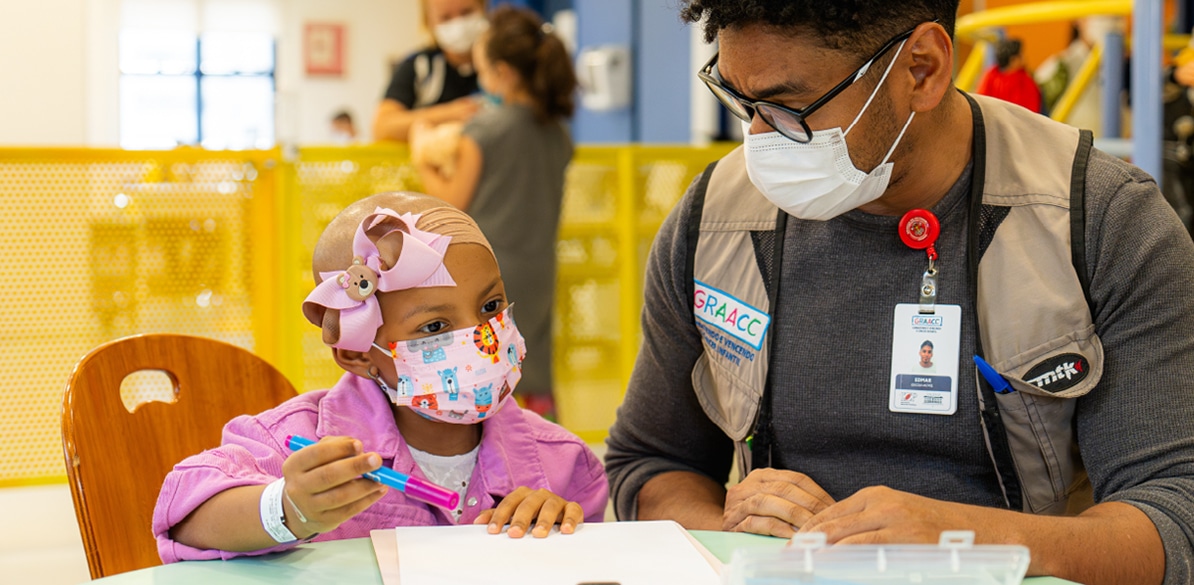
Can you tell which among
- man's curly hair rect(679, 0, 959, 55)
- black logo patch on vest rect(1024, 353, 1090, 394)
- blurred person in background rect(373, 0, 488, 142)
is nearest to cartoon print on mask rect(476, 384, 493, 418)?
man's curly hair rect(679, 0, 959, 55)

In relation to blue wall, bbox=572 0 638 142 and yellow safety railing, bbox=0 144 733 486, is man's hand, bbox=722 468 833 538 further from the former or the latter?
blue wall, bbox=572 0 638 142

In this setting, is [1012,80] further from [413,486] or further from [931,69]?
[413,486]

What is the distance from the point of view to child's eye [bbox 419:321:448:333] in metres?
1.45

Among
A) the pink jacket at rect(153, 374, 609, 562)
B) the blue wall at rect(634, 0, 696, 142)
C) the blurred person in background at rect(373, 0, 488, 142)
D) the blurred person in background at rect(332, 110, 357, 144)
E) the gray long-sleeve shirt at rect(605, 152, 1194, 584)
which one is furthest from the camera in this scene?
the blurred person in background at rect(332, 110, 357, 144)

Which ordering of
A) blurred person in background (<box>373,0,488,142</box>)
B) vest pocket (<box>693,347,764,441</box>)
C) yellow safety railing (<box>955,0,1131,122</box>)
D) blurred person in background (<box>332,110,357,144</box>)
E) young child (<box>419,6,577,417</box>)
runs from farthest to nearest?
blurred person in background (<box>332,110,357,144</box>) → blurred person in background (<box>373,0,488,142</box>) → young child (<box>419,6,577,417</box>) → yellow safety railing (<box>955,0,1131,122</box>) → vest pocket (<box>693,347,764,441</box>)

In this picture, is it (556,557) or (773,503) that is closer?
→ (556,557)

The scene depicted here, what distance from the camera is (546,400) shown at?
4215 millimetres

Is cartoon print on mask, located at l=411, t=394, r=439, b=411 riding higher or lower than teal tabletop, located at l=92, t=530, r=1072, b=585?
higher

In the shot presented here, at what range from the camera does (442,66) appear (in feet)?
14.7

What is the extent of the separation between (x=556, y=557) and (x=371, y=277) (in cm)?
45

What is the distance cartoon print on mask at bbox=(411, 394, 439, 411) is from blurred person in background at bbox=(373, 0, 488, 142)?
2.97 metres

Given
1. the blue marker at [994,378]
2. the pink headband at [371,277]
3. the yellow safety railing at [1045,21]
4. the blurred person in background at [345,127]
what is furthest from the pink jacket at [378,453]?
the blurred person in background at [345,127]

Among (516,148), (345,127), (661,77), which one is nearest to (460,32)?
(516,148)

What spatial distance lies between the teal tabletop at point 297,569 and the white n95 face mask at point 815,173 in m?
0.49
